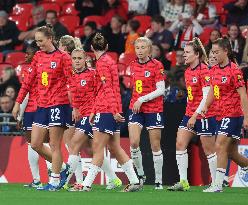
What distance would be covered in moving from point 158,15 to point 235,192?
7879mm

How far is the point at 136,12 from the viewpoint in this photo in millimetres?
25359

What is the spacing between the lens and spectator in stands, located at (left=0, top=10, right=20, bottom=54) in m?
24.9

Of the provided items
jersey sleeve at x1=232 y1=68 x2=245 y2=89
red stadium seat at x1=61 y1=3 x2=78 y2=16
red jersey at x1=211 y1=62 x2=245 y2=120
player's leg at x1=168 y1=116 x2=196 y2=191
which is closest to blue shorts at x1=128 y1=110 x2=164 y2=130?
player's leg at x1=168 y1=116 x2=196 y2=191

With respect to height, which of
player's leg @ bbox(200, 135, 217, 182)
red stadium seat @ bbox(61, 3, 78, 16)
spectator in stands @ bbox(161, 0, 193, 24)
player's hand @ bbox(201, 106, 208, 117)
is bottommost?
player's leg @ bbox(200, 135, 217, 182)

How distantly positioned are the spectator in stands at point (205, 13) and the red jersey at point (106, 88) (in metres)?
8.08

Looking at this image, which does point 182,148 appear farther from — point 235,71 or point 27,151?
point 27,151

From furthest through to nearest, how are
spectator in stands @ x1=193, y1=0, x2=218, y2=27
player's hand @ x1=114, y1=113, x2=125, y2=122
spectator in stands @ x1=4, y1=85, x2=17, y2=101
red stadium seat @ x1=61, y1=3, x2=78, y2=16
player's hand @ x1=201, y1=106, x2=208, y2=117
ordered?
red stadium seat @ x1=61, y1=3, x2=78, y2=16 → spectator in stands @ x1=193, y1=0, x2=218, y2=27 → spectator in stands @ x1=4, y1=85, x2=17, y2=101 → player's hand @ x1=201, y1=106, x2=208, y2=117 → player's hand @ x1=114, y1=113, x2=125, y2=122

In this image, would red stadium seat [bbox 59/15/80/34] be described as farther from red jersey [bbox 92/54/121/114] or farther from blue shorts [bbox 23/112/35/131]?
red jersey [bbox 92/54/121/114]

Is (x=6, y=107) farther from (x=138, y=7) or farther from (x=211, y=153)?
(x=138, y=7)

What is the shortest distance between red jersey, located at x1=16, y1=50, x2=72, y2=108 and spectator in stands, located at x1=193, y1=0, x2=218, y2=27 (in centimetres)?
796

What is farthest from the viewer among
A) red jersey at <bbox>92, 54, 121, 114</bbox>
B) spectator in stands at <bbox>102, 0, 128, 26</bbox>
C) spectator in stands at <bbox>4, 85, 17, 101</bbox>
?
spectator in stands at <bbox>102, 0, 128, 26</bbox>

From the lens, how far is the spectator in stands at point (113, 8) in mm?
25625

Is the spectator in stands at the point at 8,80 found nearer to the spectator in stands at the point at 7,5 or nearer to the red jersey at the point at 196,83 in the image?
the red jersey at the point at 196,83

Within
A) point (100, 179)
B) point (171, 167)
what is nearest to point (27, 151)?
point (100, 179)
